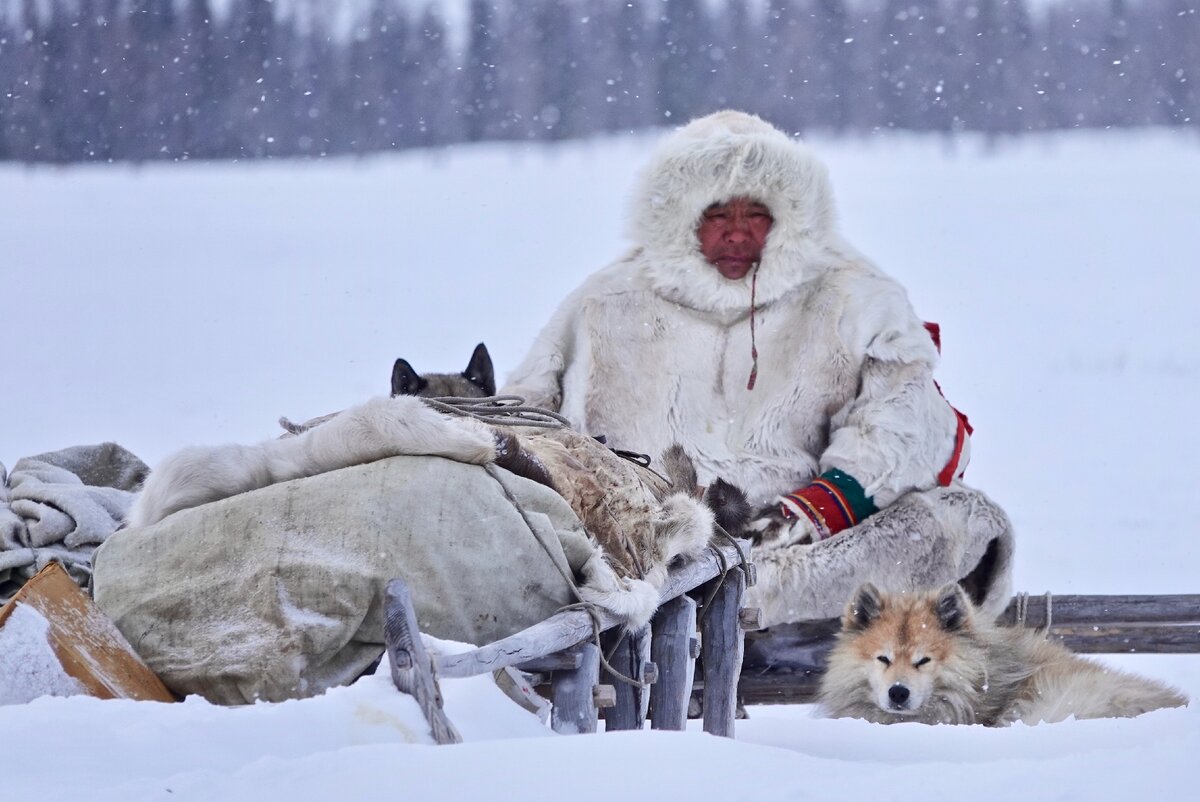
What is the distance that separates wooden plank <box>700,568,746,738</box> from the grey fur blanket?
1.56 metres

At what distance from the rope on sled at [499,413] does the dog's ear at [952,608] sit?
1.81 m

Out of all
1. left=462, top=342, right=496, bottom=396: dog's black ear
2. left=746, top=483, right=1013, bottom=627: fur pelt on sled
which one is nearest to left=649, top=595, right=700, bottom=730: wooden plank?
left=746, top=483, right=1013, bottom=627: fur pelt on sled

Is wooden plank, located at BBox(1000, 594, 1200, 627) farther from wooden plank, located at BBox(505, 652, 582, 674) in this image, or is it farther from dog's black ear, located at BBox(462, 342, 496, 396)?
wooden plank, located at BBox(505, 652, 582, 674)

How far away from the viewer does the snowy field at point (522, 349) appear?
199 centimetres

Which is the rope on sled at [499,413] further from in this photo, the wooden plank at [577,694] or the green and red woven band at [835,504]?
the green and red woven band at [835,504]

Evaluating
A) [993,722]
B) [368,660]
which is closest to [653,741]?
[368,660]

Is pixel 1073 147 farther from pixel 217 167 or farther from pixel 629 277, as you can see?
pixel 629 277

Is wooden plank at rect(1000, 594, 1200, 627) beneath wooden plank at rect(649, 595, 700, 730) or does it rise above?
beneath

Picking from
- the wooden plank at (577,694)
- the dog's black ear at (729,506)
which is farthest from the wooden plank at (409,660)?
the dog's black ear at (729,506)

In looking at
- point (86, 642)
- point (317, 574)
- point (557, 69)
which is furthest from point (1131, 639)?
point (557, 69)

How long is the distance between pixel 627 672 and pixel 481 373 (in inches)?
101

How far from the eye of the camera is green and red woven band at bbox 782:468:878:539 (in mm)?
5430

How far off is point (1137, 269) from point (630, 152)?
7.42m

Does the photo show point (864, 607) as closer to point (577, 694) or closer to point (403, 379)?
point (403, 379)
